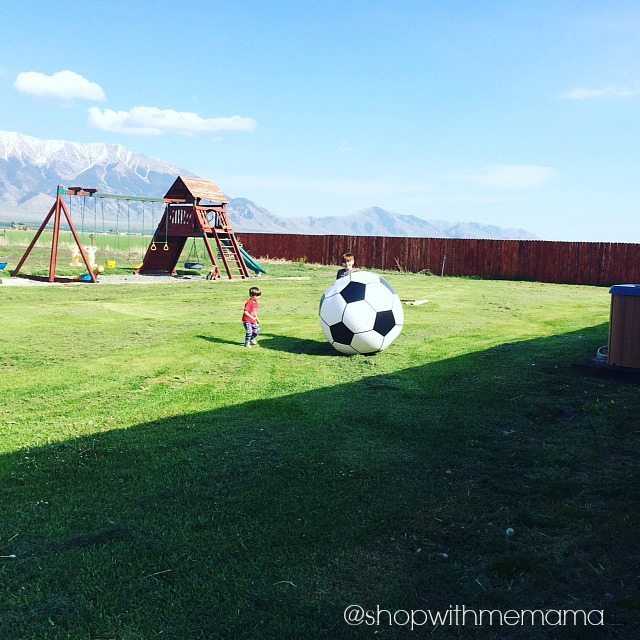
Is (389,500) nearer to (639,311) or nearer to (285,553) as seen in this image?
(285,553)

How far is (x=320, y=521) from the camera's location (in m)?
3.99

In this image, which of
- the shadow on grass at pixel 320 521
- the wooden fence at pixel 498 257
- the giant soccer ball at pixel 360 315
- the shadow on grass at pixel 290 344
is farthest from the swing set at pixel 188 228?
the shadow on grass at pixel 320 521

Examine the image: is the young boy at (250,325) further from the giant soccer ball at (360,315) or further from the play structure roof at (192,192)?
the play structure roof at (192,192)

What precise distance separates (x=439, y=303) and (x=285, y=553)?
1325cm

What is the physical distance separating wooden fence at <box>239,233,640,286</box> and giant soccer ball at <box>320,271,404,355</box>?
70.0ft

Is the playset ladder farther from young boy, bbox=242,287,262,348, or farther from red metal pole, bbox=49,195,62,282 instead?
young boy, bbox=242,287,262,348

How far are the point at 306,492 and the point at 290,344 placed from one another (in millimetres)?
5932

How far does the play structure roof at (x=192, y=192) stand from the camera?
25938 millimetres

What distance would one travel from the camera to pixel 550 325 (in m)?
12.3

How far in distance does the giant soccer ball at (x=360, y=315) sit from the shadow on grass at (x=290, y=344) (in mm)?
389

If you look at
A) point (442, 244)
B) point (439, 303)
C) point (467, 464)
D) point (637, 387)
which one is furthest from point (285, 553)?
point (442, 244)

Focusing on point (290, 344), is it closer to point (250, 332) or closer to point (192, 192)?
point (250, 332)

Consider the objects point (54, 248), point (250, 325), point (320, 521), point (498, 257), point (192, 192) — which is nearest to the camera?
point (320, 521)

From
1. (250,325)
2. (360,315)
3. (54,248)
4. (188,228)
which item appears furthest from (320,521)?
(188,228)
